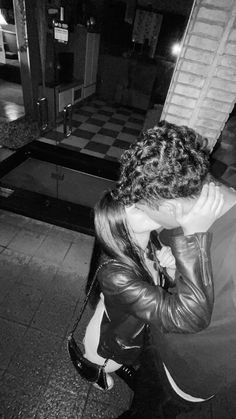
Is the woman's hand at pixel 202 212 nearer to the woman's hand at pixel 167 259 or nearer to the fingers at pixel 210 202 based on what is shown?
the fingers at pixel 210 202

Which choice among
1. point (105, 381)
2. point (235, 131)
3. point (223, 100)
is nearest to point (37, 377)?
point (105, 381)

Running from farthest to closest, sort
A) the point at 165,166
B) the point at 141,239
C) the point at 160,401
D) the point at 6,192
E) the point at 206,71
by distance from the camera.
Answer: the point at 6,192, the point at 206,71, the point at 160,401, the point at 141,239, the point at 165,166

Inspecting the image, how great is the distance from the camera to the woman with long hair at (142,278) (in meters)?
1.09

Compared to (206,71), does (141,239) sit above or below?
below

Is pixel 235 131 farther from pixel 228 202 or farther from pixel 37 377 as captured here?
pixel 37 377

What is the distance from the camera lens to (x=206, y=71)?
1.89m

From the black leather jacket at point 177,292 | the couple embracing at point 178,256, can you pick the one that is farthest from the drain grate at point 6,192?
the black leather jacket at point 177,292

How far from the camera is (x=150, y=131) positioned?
3.79ft

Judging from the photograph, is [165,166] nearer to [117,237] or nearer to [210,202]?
[210,202]

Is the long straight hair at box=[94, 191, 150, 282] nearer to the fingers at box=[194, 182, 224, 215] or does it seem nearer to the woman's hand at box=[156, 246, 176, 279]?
the woman's hand at box=[156, 246, 176, 279]

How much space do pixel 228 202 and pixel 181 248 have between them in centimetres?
30

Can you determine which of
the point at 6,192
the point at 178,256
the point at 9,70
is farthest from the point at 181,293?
the point at 9,70

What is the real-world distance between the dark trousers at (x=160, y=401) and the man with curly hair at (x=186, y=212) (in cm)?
17

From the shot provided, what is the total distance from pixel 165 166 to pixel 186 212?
0.23 meters
